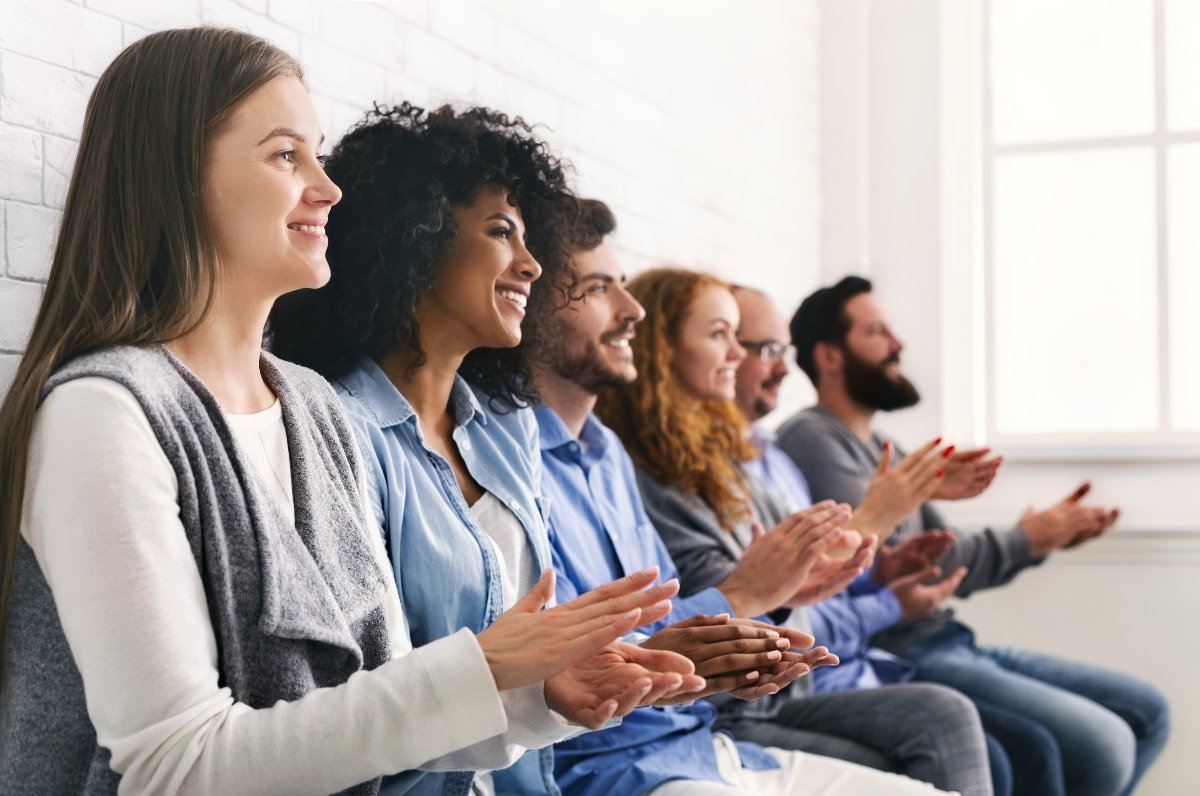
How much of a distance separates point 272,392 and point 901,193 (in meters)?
3.59

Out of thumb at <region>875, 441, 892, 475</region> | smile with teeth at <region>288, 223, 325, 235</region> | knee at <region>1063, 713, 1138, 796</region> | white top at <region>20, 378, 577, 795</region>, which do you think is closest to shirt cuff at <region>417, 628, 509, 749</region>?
white top at <region>20, 378, 577, 795</region>

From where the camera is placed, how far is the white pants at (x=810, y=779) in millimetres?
2002

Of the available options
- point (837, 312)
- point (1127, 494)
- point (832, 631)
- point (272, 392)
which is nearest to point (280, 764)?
point (272, 392)

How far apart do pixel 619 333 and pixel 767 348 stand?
916 mm

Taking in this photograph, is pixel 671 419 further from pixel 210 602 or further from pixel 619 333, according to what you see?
pixel 210 602

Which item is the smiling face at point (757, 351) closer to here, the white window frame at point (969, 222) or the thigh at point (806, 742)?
the thigh at point (806, 742)

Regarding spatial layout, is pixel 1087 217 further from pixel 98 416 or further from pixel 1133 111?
pixel 98 416

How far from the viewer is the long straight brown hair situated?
1237 millimetres

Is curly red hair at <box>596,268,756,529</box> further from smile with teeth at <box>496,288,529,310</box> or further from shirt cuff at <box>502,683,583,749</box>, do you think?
shirt cuff at <box>502,683,583,749</box>

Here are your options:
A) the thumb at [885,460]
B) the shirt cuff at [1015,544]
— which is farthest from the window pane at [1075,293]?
the thumb at [885,460]

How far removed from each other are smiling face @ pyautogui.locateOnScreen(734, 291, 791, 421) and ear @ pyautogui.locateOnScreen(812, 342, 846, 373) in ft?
1.44

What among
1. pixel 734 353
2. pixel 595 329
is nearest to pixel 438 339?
pixel 595 329

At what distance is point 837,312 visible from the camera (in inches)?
143

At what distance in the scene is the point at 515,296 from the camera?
1833 millimetres
